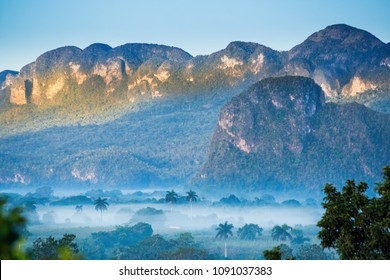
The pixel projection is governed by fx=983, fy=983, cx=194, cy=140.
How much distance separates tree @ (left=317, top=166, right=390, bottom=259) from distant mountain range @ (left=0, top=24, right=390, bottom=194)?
8650 cm

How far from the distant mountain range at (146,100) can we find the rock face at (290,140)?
0.39 m

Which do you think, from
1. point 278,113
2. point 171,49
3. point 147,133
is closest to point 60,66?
point 171,49

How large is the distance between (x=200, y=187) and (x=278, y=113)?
11910 millimetres

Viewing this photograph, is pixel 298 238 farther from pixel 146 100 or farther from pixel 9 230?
pixel 146 100

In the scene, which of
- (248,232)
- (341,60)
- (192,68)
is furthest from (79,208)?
(341,60)

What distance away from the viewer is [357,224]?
13945 mm

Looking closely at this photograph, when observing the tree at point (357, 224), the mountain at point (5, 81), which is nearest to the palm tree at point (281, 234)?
the tree at point (357, 224)

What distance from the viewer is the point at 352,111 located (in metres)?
103

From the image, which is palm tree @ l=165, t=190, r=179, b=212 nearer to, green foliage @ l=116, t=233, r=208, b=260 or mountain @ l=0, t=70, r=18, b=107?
green foliage @ l=116, t=233, r=208, b=260

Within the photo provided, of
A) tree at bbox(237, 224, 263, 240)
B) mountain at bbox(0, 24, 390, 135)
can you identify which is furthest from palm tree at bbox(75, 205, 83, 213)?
mountain at bbox(0, 24, 390, 135)

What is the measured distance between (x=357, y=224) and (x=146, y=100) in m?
122

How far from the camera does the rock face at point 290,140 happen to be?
336ft
